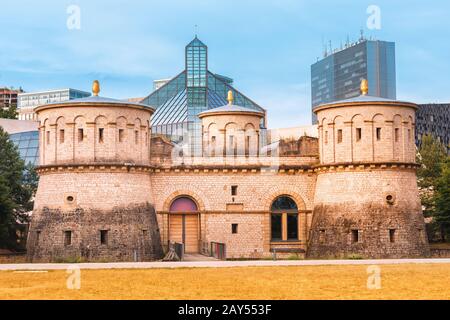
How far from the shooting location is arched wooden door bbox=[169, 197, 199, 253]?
2015 inches

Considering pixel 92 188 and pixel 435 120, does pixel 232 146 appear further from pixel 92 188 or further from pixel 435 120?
pixel 435 120

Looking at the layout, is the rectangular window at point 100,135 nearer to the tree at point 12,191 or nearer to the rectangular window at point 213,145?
the tree at point 12,191

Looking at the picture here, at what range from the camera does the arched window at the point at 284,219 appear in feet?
171

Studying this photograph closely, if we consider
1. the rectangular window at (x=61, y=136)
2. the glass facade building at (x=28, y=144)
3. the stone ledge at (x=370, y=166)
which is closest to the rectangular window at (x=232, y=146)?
the stone ledge at (x=370, y=166)

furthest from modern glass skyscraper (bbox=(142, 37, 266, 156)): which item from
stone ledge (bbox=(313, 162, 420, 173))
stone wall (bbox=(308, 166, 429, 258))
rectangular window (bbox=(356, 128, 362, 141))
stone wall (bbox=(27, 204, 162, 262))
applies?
stone wall (bbox=(27, 204, 162, 262))

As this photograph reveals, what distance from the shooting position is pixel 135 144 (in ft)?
160

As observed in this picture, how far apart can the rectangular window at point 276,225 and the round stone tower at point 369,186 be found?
2399 mm

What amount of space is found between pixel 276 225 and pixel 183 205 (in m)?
5.87

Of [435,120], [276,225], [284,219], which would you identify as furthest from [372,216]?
[435,120]

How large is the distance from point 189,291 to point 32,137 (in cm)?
6200
